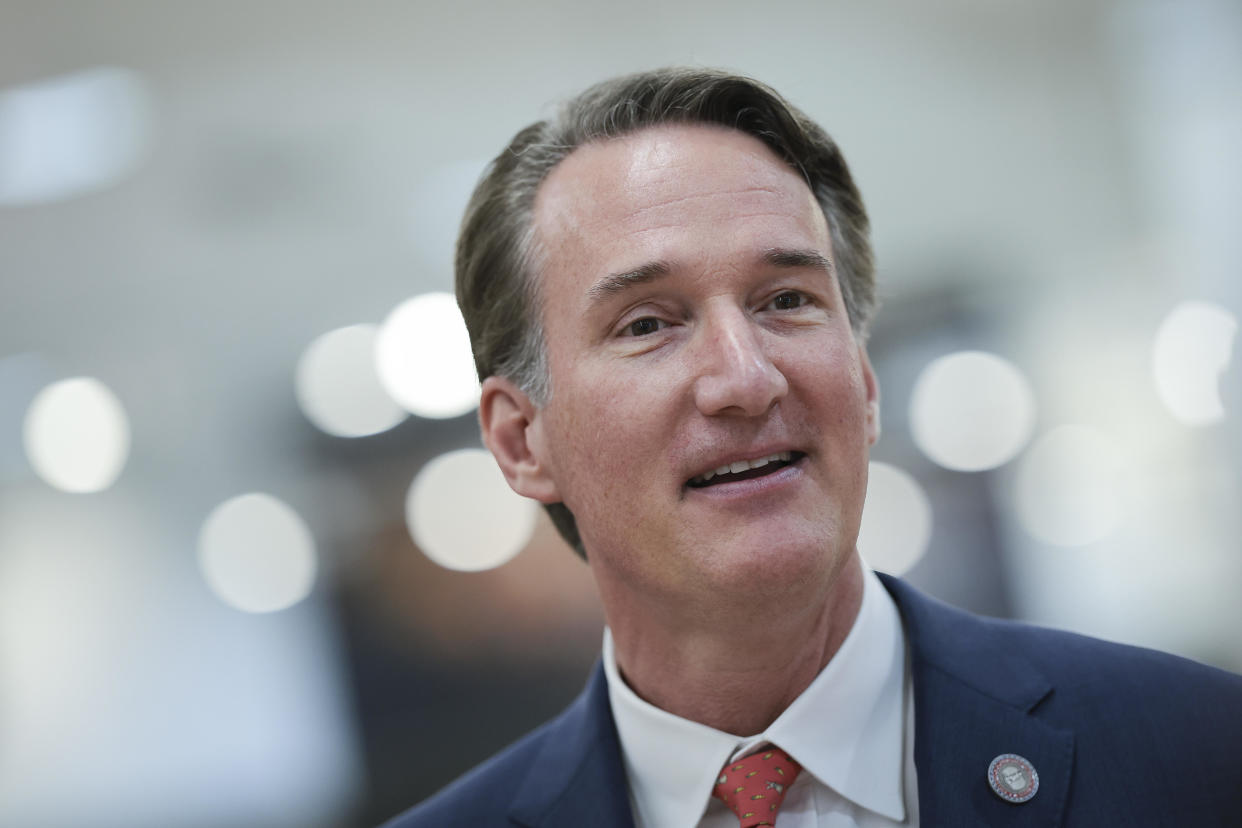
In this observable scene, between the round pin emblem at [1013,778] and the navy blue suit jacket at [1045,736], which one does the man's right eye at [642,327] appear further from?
the round pin emblem at [1013,778]

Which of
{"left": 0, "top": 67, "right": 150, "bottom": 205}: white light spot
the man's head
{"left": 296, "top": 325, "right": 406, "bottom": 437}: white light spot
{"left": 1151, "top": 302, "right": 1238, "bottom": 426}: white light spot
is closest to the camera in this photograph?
the man's head

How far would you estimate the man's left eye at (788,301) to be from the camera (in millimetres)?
1725

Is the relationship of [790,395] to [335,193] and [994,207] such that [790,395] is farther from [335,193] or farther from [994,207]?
[994,207]

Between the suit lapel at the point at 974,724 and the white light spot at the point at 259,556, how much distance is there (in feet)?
13.1

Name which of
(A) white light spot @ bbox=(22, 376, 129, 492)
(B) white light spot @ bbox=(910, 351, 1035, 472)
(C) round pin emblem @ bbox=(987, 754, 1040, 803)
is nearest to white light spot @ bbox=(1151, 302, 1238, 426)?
(B) white light spot @ bbox=(910, 351, 1035, 472)

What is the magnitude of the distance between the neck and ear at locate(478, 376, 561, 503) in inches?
11.6

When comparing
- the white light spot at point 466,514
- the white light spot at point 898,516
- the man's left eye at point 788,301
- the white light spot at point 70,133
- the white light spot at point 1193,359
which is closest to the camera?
the man's left eye at point 788,301

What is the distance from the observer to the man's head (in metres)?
1.84

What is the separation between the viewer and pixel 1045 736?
5.21 ft

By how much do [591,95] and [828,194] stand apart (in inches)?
18.8

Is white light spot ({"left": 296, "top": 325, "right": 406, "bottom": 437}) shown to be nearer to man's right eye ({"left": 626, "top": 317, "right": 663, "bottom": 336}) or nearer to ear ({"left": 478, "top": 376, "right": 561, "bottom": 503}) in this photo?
ear ({"left": 478, "top": 376, "right": 561, "bottom": 503})

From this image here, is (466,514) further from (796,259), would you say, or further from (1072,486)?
(796,259)

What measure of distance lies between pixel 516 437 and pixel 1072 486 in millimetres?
3918

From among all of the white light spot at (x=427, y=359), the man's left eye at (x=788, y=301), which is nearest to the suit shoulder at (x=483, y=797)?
the man's left eye at (x=788, y=301)
